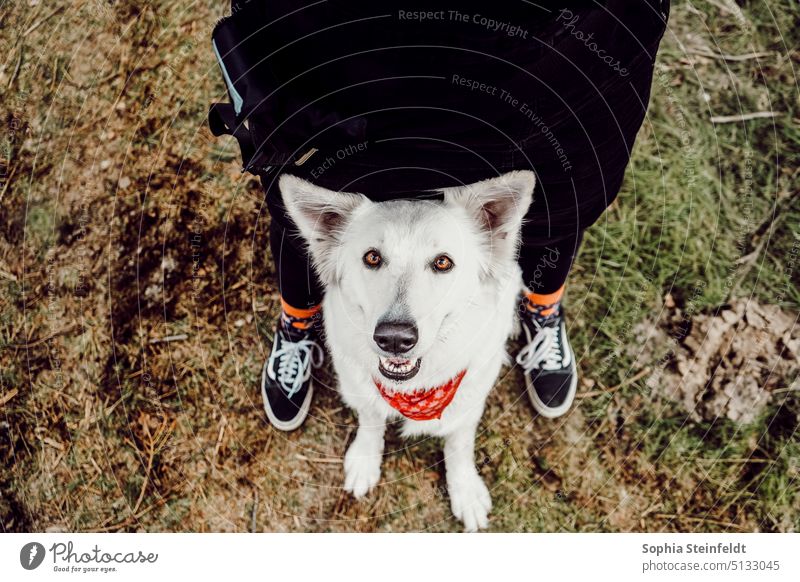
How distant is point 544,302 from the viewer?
10.4ft

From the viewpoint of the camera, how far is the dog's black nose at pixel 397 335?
2.03m

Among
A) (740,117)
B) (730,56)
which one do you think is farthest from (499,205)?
(730,56)

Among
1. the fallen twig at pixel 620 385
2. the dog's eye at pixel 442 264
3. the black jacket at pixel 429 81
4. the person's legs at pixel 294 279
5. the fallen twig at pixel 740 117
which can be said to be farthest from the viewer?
the fallen twig at pixel 740 117

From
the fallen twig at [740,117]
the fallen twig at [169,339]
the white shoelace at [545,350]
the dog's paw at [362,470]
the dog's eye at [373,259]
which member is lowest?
the dog's paw at [362,470]

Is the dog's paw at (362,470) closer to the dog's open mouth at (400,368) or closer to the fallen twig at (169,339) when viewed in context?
the dog's open mouth at (400,368)

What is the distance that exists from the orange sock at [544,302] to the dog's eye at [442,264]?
44.5 inches

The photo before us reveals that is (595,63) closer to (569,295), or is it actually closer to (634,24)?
(634,24)

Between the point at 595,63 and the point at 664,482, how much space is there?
2725 mm

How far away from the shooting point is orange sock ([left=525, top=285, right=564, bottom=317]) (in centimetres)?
312

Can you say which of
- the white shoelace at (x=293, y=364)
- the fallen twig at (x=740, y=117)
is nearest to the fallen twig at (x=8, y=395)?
the white shoelace at (x=293, y=364)

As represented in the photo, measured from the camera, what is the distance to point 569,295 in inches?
142

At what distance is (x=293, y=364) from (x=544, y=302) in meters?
1.67

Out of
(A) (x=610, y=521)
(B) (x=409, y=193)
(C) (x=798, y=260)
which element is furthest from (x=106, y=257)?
(C) (x=798, y=260)
